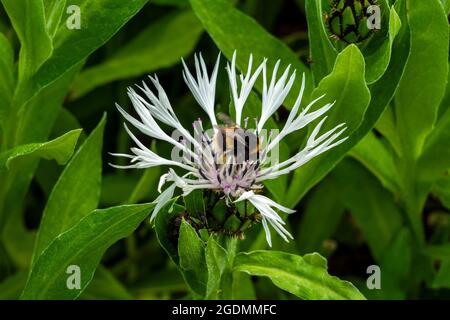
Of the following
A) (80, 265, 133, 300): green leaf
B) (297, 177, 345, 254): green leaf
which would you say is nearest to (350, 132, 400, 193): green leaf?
(297, 177, 345, 254): green leaf

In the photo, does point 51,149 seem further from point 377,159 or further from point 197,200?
point 377,159

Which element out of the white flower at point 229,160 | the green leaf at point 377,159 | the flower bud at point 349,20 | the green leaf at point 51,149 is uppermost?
the flower bud at point 349,20

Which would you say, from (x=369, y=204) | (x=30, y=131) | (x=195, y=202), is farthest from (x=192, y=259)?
(x=369, y=204)

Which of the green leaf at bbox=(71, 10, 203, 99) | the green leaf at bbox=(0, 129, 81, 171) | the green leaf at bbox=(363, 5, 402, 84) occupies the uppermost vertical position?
the green leaf at bbox=(71, 10, 203, 99)

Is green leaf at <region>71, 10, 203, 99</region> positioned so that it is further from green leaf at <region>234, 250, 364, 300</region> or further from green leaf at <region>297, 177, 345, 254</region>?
green leaf at <region>234, 250, 364, 300</region>

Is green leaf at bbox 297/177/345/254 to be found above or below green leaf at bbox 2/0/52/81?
below

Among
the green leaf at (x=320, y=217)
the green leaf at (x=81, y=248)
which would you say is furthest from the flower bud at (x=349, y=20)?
the green leaf at (x=320, y=217)

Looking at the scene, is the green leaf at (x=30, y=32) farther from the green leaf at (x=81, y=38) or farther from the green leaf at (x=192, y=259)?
the green leaf at (x=192, y=259)
